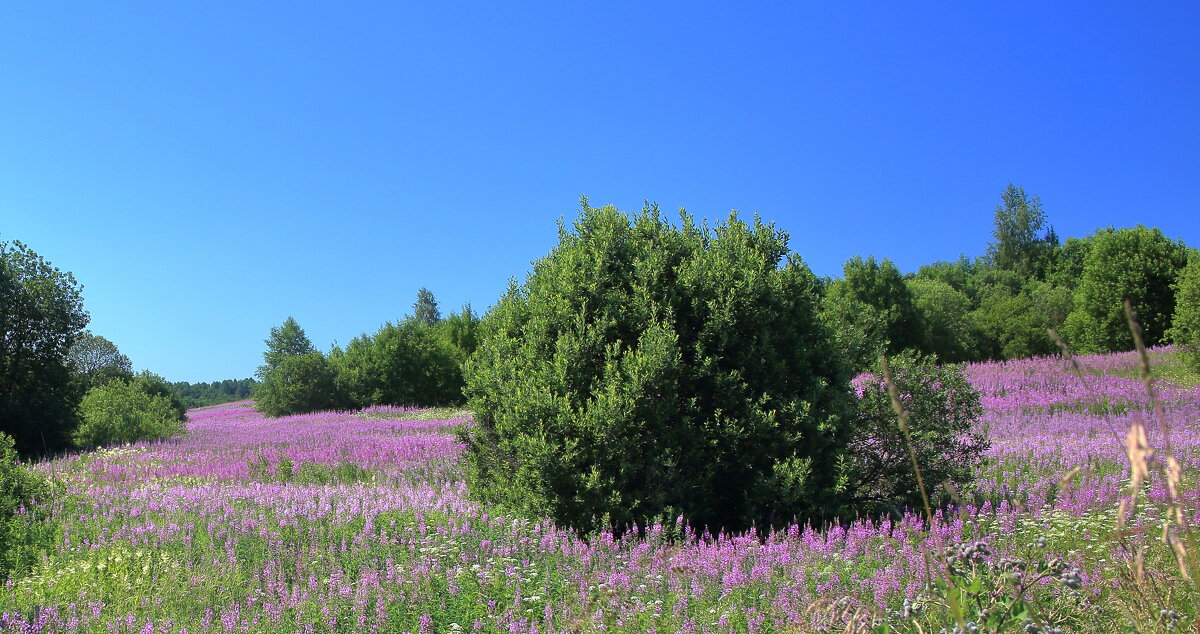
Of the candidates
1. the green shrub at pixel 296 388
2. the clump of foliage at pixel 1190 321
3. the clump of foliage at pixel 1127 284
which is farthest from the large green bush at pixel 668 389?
the clump of foliage at pixel 1127 284

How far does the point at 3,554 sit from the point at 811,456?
7448 millimetres

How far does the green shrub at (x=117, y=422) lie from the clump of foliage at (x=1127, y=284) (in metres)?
40.3

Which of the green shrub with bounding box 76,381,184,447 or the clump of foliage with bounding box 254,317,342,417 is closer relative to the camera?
the green shrub with bounding box 76,381,184,447

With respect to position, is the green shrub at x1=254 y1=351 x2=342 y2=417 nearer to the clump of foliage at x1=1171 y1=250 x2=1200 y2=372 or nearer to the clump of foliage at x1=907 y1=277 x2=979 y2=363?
the clump of foliage at x1=907 y1=277 x2=979 y2=363

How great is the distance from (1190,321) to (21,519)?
30.5m

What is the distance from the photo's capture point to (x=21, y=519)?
8.01 meters

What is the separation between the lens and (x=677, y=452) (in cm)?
684

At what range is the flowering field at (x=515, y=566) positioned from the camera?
14.1ft

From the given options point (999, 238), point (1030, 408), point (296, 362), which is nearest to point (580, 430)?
point (1030, 408)

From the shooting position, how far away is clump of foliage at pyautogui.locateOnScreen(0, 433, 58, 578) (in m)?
6.81

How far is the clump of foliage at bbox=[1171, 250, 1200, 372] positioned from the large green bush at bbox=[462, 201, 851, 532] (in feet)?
76.0

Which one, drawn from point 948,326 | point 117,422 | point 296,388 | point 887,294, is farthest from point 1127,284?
point 117,422

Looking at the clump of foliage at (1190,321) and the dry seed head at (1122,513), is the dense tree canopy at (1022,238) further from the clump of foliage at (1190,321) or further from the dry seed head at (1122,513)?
the dry seed head at (1122,513)

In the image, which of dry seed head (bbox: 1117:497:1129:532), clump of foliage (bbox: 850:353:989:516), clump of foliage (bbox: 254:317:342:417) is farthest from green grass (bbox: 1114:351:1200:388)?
clump of foliage (bbox: 254:317:342:417)
